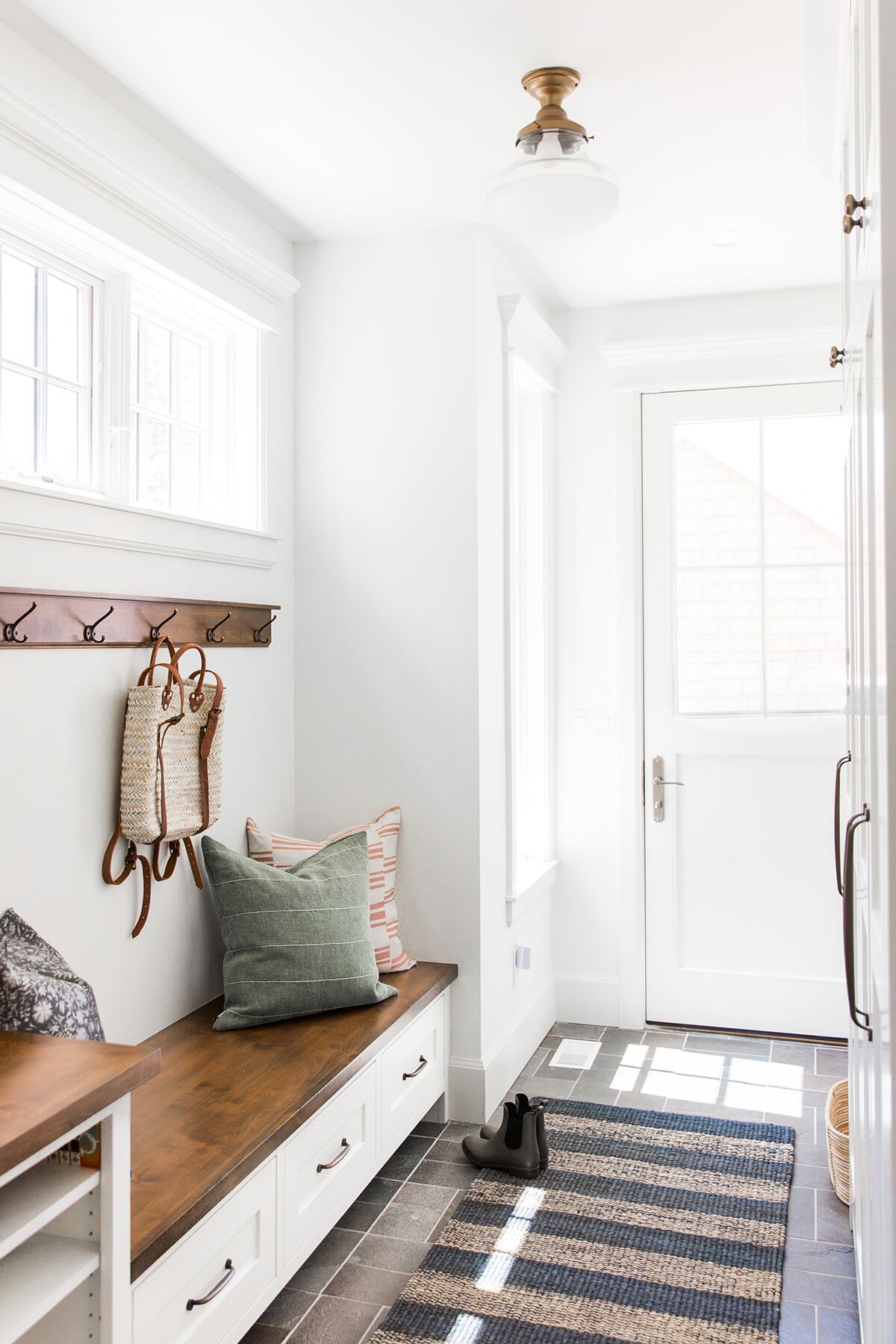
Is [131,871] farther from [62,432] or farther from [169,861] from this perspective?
[62,432]

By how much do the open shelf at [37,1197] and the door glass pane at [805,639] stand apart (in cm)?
286

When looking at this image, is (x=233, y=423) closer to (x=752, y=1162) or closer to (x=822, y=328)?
(x=822, y=328)

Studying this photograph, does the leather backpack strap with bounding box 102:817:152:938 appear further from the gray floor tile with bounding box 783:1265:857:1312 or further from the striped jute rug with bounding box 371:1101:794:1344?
the gray floor tile with bounding box 783:1265:857:1312

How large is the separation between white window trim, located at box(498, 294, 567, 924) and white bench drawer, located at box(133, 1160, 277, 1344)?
1440 millimetres

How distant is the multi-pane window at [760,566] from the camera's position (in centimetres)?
372

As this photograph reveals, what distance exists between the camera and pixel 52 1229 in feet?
5.09

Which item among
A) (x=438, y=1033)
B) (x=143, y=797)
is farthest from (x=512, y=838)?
(x=143, y=797)

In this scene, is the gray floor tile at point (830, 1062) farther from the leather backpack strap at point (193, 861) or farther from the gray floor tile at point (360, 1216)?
Answer: the leather backpack strap at point (193, 861)

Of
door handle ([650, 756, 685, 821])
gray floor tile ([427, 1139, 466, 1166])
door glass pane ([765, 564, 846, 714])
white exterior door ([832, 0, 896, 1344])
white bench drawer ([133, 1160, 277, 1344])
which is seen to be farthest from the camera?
door handle ([650, 756, 685, 821])

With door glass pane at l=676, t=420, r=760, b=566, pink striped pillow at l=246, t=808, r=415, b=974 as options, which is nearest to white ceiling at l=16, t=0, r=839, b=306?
door glass pane at l=676, t=420, r=760, b=566

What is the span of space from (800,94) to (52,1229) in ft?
8.35

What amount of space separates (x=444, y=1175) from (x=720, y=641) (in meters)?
1.99

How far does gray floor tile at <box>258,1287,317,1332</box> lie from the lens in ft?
7.07

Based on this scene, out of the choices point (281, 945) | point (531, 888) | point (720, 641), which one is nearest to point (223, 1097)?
point (281, 945)
